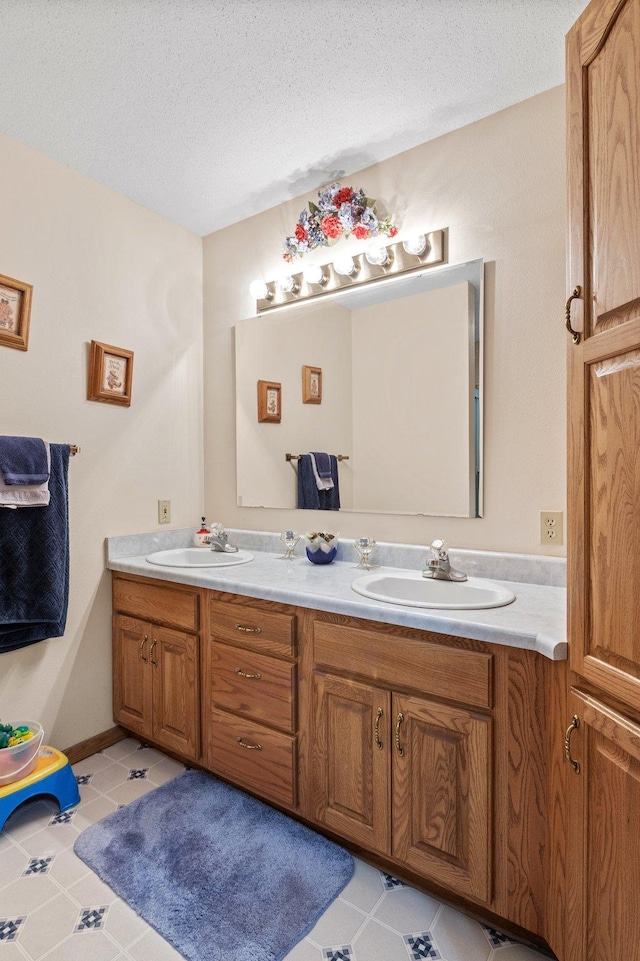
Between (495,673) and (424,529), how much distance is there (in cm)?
77

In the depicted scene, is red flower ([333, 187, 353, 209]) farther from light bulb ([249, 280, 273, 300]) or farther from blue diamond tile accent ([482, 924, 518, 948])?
blue diamond tile accent ([482, 924, 518, 948])

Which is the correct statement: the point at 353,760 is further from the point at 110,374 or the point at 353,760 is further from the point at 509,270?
the point at 110,374

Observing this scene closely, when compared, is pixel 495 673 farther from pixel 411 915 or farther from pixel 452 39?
pixel 452 39

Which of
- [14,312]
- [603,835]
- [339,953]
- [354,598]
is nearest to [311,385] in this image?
[354,598]

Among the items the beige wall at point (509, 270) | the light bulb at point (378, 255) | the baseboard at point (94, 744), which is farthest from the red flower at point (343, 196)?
the baseboard at point (94, 744)

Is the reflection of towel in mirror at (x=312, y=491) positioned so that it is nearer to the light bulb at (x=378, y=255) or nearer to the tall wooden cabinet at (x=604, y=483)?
the light bulb at (x=378, y=255)

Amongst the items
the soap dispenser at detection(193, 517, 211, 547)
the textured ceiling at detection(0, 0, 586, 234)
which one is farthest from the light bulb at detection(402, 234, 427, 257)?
the soap dispenser at detection(193, 517, 211, 547)

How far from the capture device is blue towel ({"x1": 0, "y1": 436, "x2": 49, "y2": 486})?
1.75 m

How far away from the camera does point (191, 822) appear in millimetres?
1691

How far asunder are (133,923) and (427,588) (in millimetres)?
1278

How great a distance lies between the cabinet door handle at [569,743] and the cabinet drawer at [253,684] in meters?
0.82

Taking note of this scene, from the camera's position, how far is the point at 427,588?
1.73 m

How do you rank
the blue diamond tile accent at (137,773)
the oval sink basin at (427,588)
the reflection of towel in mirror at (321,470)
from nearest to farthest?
the oval sink basin at (427,588)
the blue diamond tile accent at (137,773)
the reflection of towel in mirror at (321,470)

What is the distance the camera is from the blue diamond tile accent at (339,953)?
47.5 inches
